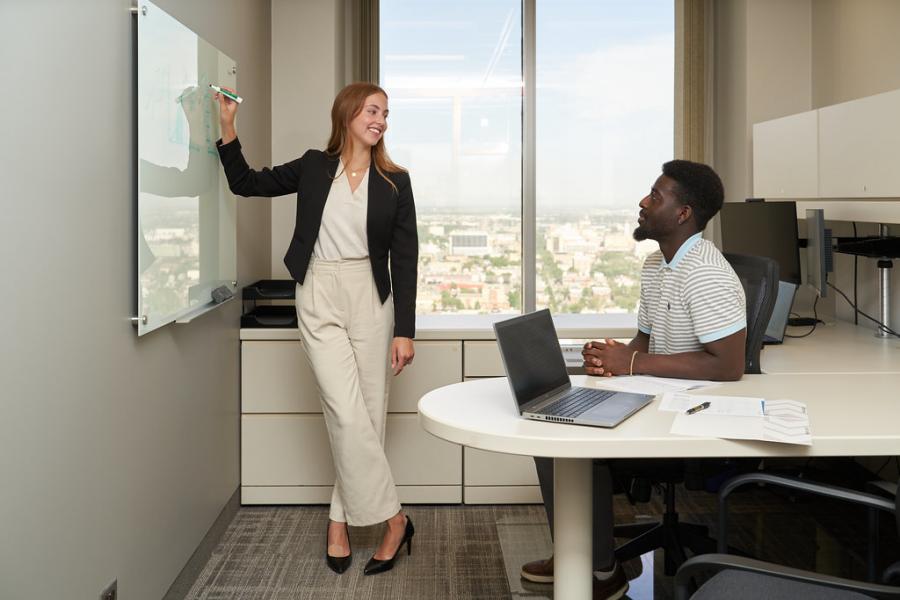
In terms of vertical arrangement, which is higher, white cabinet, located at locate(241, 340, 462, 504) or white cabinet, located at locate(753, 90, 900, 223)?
white cabinet, located at locate(753, 90, 900, 223)

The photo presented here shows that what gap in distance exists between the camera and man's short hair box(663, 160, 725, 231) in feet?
8.32

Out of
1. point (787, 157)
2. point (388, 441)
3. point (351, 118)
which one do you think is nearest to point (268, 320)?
point (388, 441)

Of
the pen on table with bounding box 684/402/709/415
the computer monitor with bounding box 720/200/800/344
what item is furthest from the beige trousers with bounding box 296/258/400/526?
the computer monitor with bounding box 720/200/800/344

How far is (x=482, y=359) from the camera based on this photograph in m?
3.83

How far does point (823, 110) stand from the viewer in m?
3.57

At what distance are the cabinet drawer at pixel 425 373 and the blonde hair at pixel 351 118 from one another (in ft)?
2.89

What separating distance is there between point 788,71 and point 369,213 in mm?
2496

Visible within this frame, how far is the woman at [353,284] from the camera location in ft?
10.3

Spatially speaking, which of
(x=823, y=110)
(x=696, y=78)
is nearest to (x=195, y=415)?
(x=823, y=110)

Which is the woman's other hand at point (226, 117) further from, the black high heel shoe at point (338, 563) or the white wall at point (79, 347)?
the black high heel shoe at point (338, 563)

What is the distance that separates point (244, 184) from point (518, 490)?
1.71m

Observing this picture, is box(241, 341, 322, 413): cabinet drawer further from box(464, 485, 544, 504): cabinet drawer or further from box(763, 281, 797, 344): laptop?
box(763, 281, 797, 344): laptop

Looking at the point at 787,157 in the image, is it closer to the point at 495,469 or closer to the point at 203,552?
the point at 495,469

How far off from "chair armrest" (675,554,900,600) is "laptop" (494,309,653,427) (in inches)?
12.8
